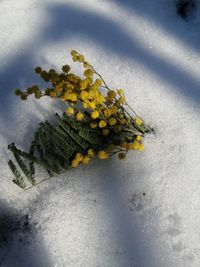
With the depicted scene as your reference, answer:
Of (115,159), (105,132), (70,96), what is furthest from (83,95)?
(115,159)

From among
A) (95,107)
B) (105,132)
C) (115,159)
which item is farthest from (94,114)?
(115,159)

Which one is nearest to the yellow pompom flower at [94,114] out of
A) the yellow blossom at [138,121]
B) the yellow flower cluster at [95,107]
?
the yellow flower cluster at [95,107]

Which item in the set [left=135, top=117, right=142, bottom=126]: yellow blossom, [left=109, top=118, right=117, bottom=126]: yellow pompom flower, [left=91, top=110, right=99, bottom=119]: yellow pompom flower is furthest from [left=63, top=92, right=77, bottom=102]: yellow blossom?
[left=135, top=117, right=142, bottom=126]: yellow blossom

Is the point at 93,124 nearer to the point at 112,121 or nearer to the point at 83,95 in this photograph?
the point at 112,121

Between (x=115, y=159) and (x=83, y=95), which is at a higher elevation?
(x=83, y=95)

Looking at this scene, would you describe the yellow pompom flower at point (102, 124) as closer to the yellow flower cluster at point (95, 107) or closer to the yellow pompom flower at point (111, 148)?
the yellow flower cluster at point (95, 107)

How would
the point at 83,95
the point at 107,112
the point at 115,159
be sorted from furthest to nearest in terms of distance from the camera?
the point at 115,159
the point at 107,112
the point at 83,95

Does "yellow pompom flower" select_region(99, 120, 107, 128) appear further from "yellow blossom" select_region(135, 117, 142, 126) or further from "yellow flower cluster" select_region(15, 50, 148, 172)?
"yellow blossom" select_region(135, 117, 142, 126)

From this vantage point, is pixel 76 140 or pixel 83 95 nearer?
pixel 83 95

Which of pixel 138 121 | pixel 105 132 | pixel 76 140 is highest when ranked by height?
pixel 138 121

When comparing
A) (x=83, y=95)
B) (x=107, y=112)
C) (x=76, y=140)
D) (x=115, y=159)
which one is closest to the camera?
(x=83, y=95)
